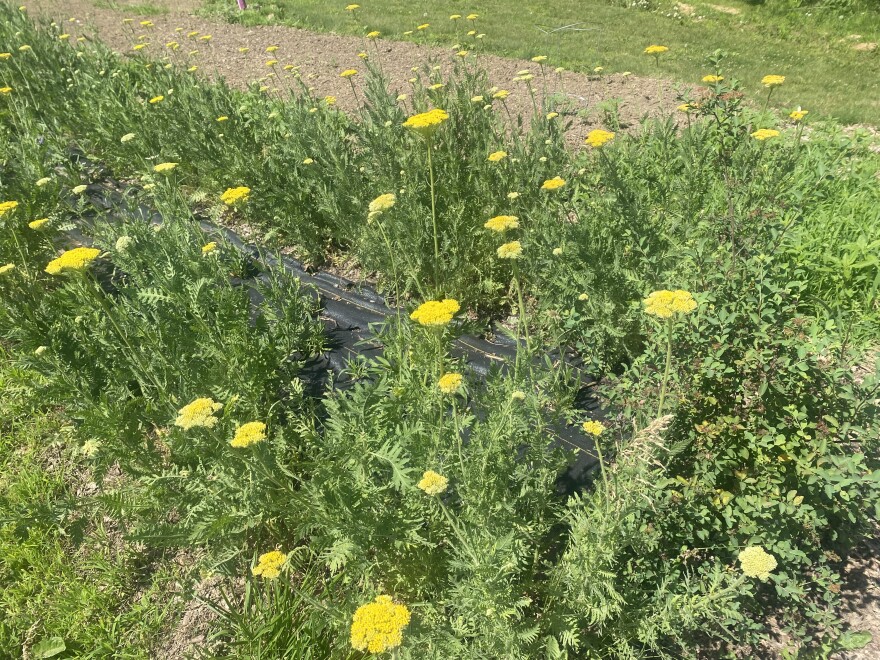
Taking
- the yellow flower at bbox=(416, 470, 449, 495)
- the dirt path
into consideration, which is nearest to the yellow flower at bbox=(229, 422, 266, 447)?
the yellow flower at bbox=(416, 470, 449, 495)

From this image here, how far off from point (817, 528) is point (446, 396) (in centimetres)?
147

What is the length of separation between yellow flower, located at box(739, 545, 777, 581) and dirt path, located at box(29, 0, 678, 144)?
13.3 ft

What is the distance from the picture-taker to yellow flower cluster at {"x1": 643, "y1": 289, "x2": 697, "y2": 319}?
150 cm

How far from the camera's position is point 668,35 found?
10977mm

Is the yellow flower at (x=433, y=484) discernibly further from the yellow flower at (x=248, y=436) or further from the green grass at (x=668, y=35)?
the green grass at (x=668, y=35)

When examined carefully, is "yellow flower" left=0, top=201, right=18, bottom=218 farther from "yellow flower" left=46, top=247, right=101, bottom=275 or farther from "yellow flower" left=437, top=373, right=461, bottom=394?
"yellow flower" left=437, top=373, right=461, bottom=394

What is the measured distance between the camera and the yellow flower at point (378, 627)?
1284 millimetres

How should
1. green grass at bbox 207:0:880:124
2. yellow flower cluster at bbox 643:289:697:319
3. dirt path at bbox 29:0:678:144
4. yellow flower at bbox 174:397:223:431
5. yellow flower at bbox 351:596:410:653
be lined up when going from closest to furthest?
1. yellow flower at bbox 351:596:410:653
2. yellow flower cluster at bbox 643:289:697:319
3. yellow flower at bbox 174:397:223:431
4. dirt path at bbox 29:0:678:144
5. green grass at bbox 207:0:880:124

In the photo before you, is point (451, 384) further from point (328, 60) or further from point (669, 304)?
point (328, 60)

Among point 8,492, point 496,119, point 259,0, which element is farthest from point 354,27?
point 8,492

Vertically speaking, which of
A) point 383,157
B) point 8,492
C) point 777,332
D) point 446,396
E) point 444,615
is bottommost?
point 8,492

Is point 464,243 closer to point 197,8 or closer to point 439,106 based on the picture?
point 439,106

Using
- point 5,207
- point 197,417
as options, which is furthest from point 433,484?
point 5,207

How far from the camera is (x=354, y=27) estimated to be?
10.3m
